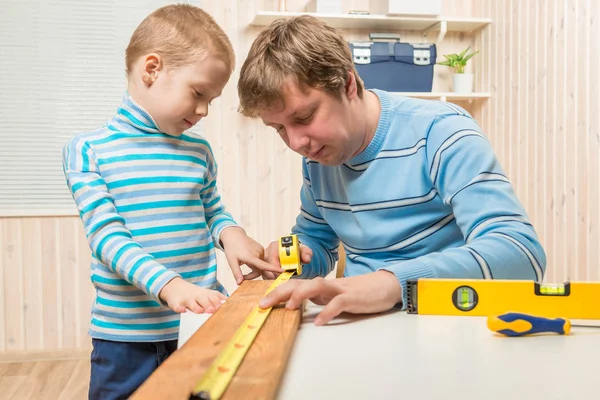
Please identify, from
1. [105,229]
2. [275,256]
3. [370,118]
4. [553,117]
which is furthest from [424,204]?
[553,117]

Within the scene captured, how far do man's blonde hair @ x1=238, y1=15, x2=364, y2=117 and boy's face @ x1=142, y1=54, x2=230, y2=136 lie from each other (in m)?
0.21

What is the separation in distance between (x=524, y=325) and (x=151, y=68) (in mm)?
990

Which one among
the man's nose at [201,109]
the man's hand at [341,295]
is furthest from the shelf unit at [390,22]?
the man's hand at [341,295]

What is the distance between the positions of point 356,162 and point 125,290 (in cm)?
57

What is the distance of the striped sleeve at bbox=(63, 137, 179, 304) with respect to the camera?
1176 millimetres

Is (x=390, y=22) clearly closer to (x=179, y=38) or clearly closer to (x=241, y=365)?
(x=179, y=38)

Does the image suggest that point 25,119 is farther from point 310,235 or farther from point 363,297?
point 363,297

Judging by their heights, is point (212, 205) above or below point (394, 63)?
below

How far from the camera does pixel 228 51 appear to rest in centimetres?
145

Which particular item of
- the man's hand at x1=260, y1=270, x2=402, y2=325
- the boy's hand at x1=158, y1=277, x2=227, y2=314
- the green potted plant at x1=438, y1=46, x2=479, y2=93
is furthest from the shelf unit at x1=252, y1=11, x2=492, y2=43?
the man's hand at x1=260, y1=270, x2=402, y2=325

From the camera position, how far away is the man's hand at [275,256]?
1310mm

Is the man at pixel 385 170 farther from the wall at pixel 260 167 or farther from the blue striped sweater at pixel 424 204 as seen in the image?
the wall at pixel 260 167

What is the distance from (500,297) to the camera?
2.97ft

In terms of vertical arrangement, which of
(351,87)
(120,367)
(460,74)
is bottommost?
(120,367)
